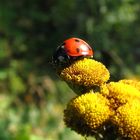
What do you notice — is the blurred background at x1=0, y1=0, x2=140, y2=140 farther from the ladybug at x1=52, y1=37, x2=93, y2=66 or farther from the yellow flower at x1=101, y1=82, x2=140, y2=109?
the yellow flower at x1=101, y1=82, x2=140, y2=109

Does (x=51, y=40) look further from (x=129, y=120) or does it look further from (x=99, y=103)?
(x=129, y=120)

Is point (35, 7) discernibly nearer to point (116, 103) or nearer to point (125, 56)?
point (125, 56)

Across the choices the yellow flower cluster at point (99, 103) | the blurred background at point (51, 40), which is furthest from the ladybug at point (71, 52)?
the blurred background at point (51, 40)

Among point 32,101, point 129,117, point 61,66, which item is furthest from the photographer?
point 32,101

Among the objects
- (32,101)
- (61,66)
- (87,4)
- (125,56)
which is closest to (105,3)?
(87,4)

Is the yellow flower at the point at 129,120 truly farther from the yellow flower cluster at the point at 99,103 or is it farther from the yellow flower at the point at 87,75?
the yellow flower at the point at 87,75

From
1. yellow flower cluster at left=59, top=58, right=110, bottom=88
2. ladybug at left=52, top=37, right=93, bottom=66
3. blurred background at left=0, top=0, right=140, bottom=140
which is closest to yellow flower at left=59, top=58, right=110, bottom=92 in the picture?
yellow flower cluster at left=59, top=58, right=110, bottom=88
